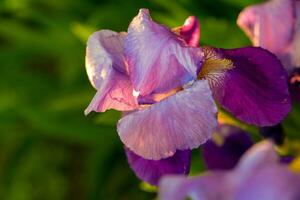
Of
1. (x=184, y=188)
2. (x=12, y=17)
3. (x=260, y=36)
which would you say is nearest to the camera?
(x=184, y=188)

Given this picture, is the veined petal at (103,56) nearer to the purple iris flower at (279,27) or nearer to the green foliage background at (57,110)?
the purple iris flower at (279,27)

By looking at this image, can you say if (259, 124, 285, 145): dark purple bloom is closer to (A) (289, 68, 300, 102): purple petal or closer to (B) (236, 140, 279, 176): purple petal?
(A) (289, 68, 300, 102): purple petal

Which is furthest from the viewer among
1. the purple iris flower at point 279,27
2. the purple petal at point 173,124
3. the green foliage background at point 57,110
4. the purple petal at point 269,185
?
the green foliage background at point 57,110

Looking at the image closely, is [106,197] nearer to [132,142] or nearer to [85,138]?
[85,138]

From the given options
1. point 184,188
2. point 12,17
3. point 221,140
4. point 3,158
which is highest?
point 184,188

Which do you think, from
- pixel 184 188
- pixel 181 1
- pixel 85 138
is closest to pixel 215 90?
pixel 184 188

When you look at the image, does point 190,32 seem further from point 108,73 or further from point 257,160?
point 257,160

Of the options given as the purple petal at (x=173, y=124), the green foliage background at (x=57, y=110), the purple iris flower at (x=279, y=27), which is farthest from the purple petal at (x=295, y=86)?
the green foliage background at (x=57, y=110)

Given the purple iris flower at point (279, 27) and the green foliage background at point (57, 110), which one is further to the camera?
the green foliage background at point (57, 110)
